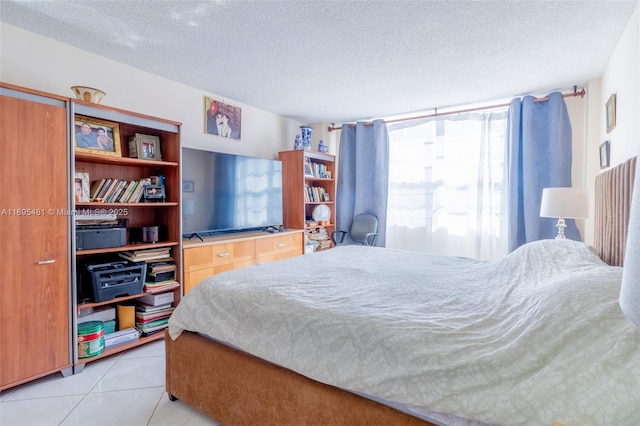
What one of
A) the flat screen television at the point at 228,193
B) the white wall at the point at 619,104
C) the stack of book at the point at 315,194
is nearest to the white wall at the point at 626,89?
the white wall at the point at 619,104

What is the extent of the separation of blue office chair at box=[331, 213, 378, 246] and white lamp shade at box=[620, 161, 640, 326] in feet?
12.5

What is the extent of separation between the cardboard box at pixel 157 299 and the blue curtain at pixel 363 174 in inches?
103

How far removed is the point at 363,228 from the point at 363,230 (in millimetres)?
28

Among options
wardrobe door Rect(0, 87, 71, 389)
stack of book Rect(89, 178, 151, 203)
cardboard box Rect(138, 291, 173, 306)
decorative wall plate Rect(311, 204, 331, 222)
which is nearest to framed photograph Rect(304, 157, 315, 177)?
decorative wall plate Rect(311, 204, 331, 222)

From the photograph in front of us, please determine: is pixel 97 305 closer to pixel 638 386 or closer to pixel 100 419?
pixel 100 419

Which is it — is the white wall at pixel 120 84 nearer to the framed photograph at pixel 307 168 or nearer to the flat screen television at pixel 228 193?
the flat screen television at pixel 228 193

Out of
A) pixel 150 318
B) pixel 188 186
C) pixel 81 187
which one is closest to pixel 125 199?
pixel 81 187

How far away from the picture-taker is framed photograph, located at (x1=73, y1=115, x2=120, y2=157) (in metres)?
2.33

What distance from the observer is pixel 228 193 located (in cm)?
351

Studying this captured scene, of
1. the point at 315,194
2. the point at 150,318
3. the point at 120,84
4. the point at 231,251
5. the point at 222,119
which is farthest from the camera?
the point at 315,194

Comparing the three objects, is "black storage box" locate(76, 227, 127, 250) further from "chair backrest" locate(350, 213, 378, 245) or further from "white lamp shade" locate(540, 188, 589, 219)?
"white lamp shade" locate(540, 188, 589, 219)

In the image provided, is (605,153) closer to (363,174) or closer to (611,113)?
(611,113)

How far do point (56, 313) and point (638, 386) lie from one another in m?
2.86

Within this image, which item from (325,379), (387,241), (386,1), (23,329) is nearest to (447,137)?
(387,241)
